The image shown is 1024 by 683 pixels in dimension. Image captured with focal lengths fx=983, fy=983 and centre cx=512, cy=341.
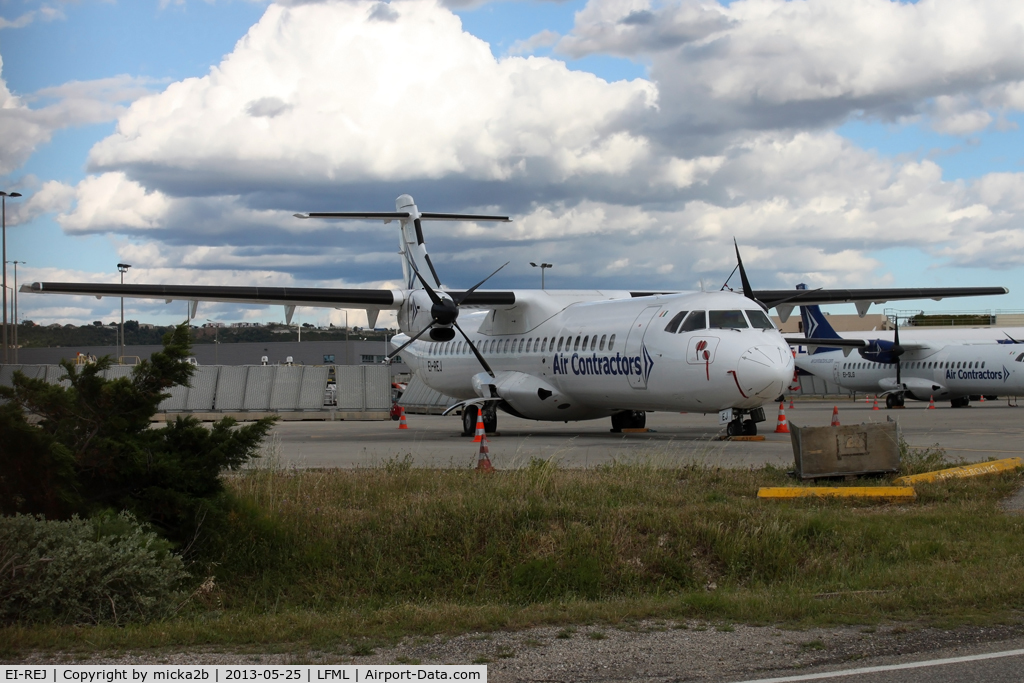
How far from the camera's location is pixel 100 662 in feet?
19.2

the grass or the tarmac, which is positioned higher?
the tarmac

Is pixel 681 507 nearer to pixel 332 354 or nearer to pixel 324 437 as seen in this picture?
pixel 324 437

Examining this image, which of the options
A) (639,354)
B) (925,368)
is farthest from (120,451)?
(925,368)

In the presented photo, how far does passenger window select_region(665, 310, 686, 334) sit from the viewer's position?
1870cm

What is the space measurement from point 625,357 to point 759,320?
280cm

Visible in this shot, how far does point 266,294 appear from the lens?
2248 centimetres

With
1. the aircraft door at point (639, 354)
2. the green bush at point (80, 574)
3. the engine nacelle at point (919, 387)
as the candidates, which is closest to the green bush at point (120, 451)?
the green bush at point (80, 574)

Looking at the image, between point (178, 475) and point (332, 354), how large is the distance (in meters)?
92.8

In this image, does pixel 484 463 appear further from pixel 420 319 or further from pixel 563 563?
pixel 420 319

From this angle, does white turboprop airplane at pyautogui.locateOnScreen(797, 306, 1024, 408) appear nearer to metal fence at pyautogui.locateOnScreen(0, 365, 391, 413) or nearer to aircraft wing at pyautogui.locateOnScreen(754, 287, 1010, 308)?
aircraft wing at pyautogui.locateOnScreen(754, 287, 1010, 308)

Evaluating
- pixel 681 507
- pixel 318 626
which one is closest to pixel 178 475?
pixel 318 626

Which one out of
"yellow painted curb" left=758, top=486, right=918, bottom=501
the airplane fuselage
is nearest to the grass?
"yellow painted curb" left=758, top=486, right=918, bottom=501

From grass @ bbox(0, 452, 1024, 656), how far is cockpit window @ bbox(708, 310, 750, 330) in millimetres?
6969

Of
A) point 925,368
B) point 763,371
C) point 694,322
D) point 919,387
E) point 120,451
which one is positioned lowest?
point 120,451
